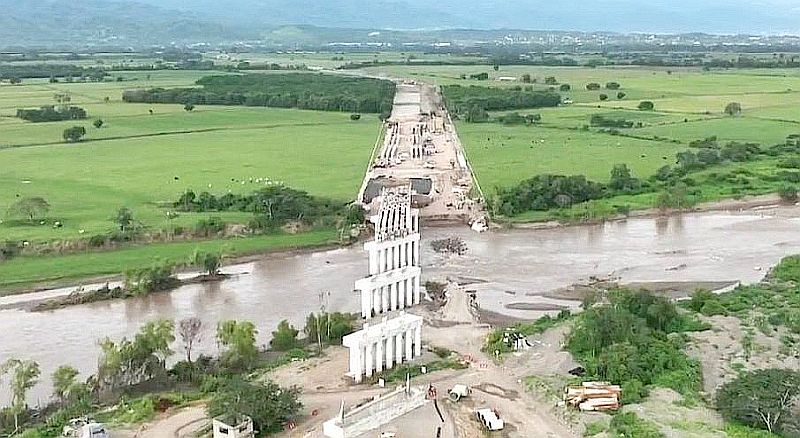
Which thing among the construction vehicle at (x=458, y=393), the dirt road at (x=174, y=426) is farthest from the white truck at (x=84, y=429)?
the construction vehicle at (x=458, y=393)

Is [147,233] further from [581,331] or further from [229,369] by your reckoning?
[581,331]

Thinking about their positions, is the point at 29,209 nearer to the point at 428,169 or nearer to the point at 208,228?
the point at 208,228

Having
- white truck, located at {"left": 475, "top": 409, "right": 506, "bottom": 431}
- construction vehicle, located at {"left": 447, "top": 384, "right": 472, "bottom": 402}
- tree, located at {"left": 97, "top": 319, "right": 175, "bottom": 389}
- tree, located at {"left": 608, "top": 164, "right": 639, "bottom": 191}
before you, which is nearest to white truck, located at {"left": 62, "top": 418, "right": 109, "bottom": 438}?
tree, located at {"left": 97, "top": 319, "right": 175, "bottom": 389}

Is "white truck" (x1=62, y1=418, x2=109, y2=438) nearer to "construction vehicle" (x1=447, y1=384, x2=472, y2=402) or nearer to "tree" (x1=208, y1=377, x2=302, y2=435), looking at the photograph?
"tree" (x1=208, y1=377, x2=302, y2=435)

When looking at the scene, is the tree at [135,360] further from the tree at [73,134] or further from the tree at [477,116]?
the tree at [477,116]

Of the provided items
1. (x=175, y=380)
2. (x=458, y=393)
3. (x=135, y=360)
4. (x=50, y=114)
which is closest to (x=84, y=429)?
(x=135, y=360)

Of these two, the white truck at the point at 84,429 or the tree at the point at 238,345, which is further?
the tree at the point at 238,345
